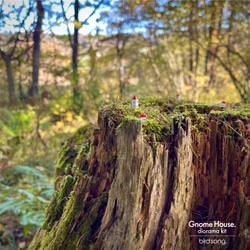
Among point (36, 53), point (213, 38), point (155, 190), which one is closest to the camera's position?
point (155, 190)

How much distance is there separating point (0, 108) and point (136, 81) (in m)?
6.37

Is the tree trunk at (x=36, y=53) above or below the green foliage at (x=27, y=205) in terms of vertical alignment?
above

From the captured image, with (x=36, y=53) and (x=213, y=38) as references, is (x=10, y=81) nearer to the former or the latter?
(x=36, y=53)

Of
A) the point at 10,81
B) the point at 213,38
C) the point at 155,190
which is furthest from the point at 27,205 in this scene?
the point at 213,38

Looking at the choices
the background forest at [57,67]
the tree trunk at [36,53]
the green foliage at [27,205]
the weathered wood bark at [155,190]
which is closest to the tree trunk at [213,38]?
the background forest at [57,67]

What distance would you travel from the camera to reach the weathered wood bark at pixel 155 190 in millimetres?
1788

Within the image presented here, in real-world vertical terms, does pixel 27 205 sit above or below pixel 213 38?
below

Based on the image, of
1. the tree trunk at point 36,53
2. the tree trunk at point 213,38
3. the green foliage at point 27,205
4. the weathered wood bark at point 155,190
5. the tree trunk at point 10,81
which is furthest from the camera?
the tree trunk at point 213,38

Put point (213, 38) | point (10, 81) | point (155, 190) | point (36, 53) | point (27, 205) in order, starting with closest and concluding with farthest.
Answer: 1. point (155, 190)
2. point (27, 205)
3. point (36, 53)
4. point (10, 81)
5. point (213, 38)

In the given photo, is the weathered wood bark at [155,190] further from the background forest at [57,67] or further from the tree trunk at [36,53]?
the tree trunk at [36,53]

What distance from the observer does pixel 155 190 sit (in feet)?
6.21

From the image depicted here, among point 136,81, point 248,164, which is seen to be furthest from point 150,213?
point 136,81

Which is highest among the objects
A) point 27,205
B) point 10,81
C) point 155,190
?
point 10,81

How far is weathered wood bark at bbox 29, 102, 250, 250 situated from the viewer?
179cm
